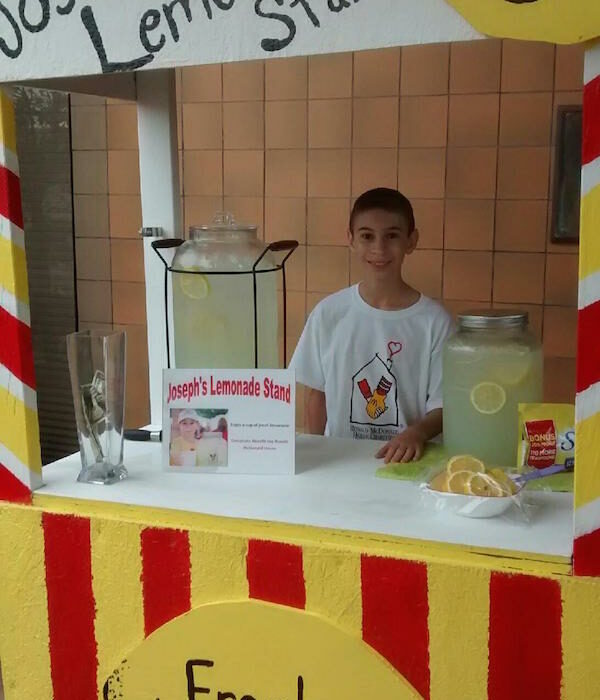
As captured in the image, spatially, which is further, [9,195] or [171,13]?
[9,195]

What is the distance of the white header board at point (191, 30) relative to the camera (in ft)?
3.30

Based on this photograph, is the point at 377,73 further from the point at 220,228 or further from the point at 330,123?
the point at 220,228

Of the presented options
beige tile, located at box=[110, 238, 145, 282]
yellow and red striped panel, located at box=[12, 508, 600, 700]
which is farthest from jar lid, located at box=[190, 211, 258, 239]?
beige tile, located at box=[110, 238, 145, 282]

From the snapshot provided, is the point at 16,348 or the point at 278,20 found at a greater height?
the point at 278,20

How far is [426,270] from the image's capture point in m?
3.07

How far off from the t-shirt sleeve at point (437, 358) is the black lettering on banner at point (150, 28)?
1.01 m

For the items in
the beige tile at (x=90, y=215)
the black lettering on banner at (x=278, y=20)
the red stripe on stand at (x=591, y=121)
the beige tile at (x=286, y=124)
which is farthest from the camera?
the beige tile at (x=90, y=215)

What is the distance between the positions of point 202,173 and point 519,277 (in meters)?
1.29

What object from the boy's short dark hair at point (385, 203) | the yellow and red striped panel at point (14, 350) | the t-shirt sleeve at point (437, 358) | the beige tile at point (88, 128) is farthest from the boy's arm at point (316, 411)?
the beige tile at point (88, 128)

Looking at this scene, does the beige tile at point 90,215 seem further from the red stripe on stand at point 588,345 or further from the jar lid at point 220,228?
the red stripe on stand at point 588,345

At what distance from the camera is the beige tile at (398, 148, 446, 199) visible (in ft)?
9.84

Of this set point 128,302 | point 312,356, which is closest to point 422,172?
point 312,356

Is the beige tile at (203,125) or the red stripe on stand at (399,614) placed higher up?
the beige tile at (203,125)

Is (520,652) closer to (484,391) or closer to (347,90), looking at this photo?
(484,391)
